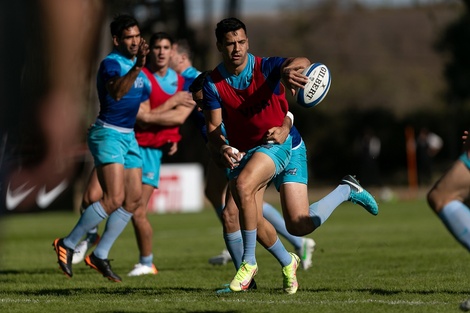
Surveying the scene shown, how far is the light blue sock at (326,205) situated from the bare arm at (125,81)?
1996 mm

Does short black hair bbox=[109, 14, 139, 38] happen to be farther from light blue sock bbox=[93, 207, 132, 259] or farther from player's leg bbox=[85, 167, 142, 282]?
light blue sock bbox=[93, 207, 132, 259]

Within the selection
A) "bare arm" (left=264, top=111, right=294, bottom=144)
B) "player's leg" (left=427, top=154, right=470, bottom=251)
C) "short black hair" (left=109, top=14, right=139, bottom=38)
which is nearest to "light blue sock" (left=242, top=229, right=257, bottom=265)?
"bare arm" (left=264, top=111, right=294, bottom=144)

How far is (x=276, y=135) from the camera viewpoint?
8289 millimetres

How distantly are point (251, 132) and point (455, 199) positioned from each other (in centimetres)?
196

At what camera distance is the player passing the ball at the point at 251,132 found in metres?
8.16

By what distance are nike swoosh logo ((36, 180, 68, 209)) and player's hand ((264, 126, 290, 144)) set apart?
17609mm

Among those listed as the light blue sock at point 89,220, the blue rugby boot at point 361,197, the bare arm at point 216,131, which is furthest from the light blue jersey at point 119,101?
the blue rugby boot at point 361,197

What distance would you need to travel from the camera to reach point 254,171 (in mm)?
8117

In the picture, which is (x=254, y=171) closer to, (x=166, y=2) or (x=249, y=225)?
(x=249, y=225)

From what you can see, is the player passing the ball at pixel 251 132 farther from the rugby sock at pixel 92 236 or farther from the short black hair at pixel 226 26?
the rugby sock at pixel 92 236

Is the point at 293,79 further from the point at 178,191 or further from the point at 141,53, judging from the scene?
the point at 178,191

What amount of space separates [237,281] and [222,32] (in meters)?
1.95

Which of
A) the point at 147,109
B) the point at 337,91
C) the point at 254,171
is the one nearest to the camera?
the point at 254,171

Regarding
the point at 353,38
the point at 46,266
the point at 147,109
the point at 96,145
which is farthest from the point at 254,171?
the point at 353,38
